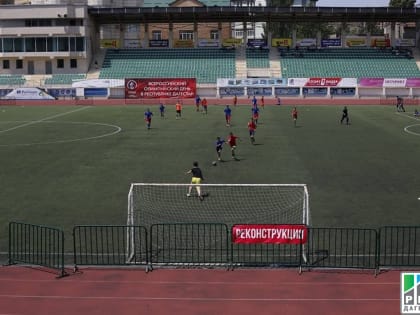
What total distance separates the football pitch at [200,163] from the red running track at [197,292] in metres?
3.56

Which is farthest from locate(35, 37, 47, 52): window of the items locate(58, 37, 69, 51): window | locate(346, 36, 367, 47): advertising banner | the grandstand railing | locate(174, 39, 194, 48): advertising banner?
the grandstand railing

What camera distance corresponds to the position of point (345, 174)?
2517 cm

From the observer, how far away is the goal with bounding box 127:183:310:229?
1802 cm

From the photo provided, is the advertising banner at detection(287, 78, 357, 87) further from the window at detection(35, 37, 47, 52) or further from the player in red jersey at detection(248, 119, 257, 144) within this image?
the player in red jersey at detection(248, 119, 257, 144)

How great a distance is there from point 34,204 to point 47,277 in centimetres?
696

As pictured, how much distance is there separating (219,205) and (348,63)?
67.3 m

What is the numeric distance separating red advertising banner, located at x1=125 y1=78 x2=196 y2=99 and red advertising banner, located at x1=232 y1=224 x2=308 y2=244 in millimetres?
62188

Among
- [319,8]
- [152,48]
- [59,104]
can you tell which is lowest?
[59,104]

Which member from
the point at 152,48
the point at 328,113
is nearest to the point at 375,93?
the point at 328,113

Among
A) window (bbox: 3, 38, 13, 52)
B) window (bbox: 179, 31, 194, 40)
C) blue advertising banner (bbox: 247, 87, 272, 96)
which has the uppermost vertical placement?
window (bbox: 179, 31, 194, 40)

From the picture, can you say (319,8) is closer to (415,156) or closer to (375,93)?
(375,93)

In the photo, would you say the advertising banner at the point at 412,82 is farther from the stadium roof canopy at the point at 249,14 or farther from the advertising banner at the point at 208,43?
the advertising banner at the point at 208,43

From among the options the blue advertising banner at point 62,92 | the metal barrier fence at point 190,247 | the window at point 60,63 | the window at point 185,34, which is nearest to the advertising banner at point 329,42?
the window at point 185,34

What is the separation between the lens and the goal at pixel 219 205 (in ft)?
59.1
